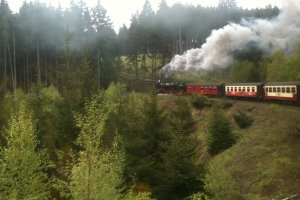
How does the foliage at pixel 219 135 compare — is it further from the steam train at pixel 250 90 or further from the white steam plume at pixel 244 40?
the white steam plume at pixel 244 40

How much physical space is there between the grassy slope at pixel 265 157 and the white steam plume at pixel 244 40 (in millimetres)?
27920

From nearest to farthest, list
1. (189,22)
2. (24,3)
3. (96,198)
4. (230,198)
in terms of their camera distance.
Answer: (96,198), (230,198), (24,3), (189,22)

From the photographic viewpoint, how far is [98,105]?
28203mm

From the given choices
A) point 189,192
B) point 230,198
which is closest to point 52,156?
point 189,192

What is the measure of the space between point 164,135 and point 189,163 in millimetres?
5037

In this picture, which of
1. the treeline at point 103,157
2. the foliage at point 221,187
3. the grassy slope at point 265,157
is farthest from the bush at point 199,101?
the foliage at point 221,187

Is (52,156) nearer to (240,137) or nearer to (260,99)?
(240,137)

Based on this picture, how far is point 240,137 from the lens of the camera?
32062 millimetres

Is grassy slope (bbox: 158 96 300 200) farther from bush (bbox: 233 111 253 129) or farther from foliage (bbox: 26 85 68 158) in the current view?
foliage (bbox: 26 85 68 158)

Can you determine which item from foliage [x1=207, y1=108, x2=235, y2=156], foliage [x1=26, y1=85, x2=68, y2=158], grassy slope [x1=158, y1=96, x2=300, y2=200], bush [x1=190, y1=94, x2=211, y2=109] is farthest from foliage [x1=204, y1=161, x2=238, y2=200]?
bush [x1=190, y1=94, x2=211, y2=109]

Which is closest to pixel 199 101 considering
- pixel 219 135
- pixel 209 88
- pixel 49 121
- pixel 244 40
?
pixel 209 88

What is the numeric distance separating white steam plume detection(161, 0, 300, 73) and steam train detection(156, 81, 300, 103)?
A: 13.3 meters

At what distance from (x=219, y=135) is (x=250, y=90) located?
44.7 ft

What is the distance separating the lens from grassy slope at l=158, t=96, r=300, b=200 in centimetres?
2057
